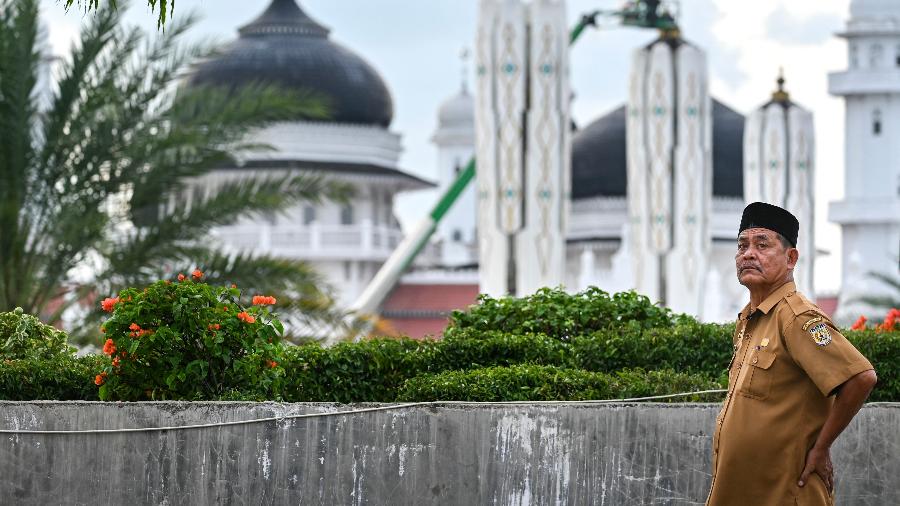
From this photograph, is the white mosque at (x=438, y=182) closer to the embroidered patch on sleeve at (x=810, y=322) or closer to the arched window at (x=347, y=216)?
the arched window at (x=347, y=216)

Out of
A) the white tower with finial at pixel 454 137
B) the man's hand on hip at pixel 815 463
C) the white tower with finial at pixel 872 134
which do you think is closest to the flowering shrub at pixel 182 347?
the man's hand on hip at pixel 815 463

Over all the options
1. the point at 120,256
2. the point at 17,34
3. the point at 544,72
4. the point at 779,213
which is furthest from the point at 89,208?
the point at 544,72

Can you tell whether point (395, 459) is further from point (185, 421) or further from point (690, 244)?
point (690, 244)

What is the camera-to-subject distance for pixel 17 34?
15.6 meters

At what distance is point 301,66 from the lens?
57.4 meters

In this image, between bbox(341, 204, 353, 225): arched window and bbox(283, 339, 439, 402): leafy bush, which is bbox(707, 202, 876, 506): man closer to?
bbox(283, 339, 439, 402): leafy bush

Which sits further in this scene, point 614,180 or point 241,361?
point 614,180

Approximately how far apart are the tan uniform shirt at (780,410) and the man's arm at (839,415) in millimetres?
33

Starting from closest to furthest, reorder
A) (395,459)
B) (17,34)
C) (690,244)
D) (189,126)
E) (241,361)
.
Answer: (395,459), (241,361), (17,34), (189,126), (690,244)

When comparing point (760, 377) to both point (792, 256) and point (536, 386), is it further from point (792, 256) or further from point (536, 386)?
point (536, 386)

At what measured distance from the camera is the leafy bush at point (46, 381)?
8.14 metres

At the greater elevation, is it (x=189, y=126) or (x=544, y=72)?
(x=544, y=72)

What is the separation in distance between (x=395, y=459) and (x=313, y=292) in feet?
33.1

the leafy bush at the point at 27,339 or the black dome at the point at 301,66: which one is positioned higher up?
the black dome at the point at 301,66
